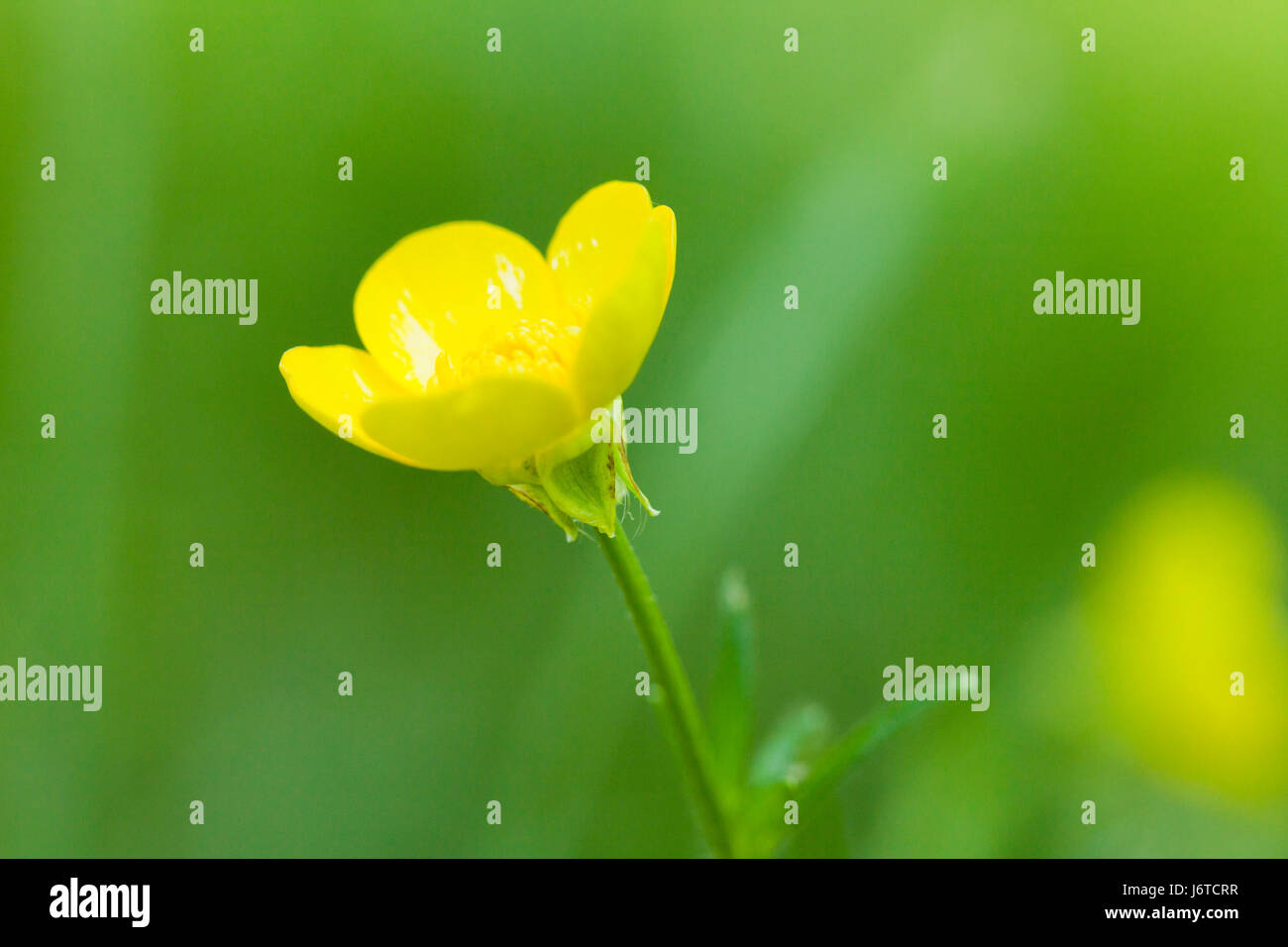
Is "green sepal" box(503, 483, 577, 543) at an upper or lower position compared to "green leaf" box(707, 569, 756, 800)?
upper

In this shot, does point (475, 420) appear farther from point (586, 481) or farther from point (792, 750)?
point (792, 750)

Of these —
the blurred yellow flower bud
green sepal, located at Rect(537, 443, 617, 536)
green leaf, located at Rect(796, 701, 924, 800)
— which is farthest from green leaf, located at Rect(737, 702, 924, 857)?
the blurred yellow flower bud

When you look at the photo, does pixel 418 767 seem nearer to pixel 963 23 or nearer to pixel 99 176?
pixel 99 176

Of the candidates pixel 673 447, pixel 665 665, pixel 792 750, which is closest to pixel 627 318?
pixel 665 665

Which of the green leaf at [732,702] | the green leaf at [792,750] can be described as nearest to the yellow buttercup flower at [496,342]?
the green leaf at [732,702]

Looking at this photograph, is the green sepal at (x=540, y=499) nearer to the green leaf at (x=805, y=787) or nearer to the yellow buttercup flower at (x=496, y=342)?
the yellow buttercup flower at (x=496, y=342)

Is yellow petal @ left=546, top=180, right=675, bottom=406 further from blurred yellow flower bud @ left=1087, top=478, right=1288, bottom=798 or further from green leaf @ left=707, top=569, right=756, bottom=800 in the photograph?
blurred yellow flower bud @ left=1087, top=478, right=1288, bottom=798
